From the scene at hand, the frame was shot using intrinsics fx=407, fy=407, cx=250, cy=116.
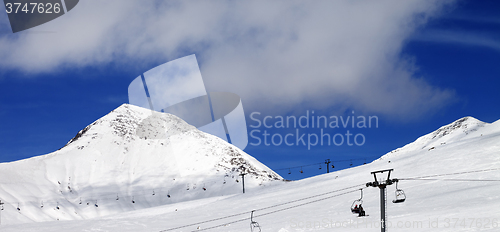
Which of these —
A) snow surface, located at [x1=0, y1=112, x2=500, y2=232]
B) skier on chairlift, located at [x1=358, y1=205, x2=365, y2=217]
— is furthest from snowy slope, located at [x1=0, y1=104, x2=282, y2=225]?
skier on chairlift, located at [x1=358, y1=205, x2=365, y2=217]

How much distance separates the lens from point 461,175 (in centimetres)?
3450

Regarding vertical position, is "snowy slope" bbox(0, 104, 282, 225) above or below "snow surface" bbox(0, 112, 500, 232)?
above

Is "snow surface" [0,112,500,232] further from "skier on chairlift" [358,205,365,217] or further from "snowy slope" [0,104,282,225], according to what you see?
"snowy slope" [0,104,282,225]

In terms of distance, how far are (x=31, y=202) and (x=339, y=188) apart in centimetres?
11982

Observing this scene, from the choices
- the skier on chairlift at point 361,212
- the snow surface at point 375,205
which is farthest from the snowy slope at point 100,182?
the skier on chairlift at point 361,212

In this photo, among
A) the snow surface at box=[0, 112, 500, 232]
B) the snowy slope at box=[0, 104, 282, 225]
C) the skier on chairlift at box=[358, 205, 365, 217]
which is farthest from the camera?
the snowy slope at box=[0, 104, 282, 225]

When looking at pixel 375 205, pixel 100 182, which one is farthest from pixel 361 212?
pixel 100 182

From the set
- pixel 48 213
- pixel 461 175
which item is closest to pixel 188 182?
pixel 48 213

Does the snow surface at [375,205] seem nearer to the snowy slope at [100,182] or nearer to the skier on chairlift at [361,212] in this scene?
the skier on chairlift at [361,212]

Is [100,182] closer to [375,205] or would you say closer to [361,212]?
[375,205]

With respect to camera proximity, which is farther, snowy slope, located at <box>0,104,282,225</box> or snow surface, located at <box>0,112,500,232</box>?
snowy slope, located at <box>0,104,282,225</box>

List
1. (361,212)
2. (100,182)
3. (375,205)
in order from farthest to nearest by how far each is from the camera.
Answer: (100,182), (375,205), (361,212)

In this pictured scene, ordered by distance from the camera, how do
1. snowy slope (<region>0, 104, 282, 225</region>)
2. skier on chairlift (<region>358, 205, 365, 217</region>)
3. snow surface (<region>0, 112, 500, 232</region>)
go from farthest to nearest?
snowy slope (<region>0, 104, 282, 225</region>) < skier on chairlift (<region>358, 205, 365, 217</region>) < snow surface (<region>0, 112, 500, 232</region>)

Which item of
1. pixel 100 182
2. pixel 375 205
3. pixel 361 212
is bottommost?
pixel 361 212
